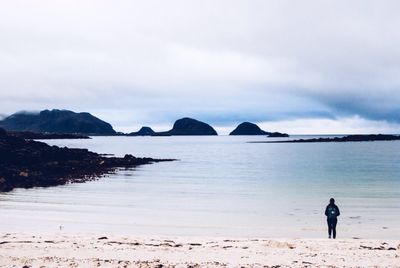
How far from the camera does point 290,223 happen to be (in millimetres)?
26703

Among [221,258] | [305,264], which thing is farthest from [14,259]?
[305,264]

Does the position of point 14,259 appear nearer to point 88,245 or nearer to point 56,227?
point 88,245

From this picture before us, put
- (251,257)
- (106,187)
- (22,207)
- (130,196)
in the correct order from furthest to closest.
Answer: (106,187) → (130,196) → (22,207) → (251,257)

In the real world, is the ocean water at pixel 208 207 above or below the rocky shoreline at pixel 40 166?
below

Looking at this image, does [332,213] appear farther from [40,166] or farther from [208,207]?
[40,166]

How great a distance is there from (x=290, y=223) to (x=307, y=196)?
1404cm

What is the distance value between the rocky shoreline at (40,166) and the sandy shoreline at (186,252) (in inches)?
1004

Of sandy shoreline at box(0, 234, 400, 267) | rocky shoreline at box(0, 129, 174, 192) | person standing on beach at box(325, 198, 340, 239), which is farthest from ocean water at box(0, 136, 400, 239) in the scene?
sandy shoreline at box(0, 234, 400, 267)

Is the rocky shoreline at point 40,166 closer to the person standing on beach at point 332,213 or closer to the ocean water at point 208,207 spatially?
the ocean water at point 208,207

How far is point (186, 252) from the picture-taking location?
55.6 feet

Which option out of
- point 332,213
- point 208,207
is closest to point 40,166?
point 208,207

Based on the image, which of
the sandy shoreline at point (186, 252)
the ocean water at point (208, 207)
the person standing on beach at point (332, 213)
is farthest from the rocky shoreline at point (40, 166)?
the person standing on beach at point (332, 213)

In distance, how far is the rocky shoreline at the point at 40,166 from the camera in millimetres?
45312

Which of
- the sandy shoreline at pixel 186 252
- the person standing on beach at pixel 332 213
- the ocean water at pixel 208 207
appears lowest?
the ocean water at pixel 208 207
